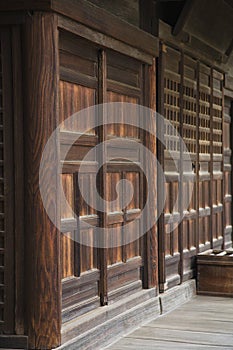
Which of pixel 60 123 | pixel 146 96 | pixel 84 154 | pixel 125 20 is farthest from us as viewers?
pixel 146 96

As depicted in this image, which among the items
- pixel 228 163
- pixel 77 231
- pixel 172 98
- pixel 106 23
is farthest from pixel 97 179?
pixel 228 163

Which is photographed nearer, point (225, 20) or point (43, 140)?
point (43, 140)

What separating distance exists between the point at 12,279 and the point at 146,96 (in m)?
2.34

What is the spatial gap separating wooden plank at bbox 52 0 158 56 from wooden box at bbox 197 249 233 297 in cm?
216

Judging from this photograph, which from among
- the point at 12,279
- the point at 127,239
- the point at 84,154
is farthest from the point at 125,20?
the point at 12,279

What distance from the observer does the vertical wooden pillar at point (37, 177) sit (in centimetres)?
474

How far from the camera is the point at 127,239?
6266 millimetres

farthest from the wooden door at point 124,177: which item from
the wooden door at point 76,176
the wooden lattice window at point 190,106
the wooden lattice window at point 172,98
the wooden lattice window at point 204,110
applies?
the wooden lattice window at point 204,110

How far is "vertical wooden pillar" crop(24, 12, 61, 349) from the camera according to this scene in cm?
474

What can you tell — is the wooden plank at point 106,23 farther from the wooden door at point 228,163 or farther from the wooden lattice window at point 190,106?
the wooden door at point 228,163

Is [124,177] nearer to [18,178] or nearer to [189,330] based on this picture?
[189,330]

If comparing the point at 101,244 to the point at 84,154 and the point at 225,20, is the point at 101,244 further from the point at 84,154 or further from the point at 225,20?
the point at 225,20

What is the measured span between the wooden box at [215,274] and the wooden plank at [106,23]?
2156mm

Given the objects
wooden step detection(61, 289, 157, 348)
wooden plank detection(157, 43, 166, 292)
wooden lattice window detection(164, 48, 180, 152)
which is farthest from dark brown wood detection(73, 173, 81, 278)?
wooden lattice window detection(164, 48, 180, 152)
